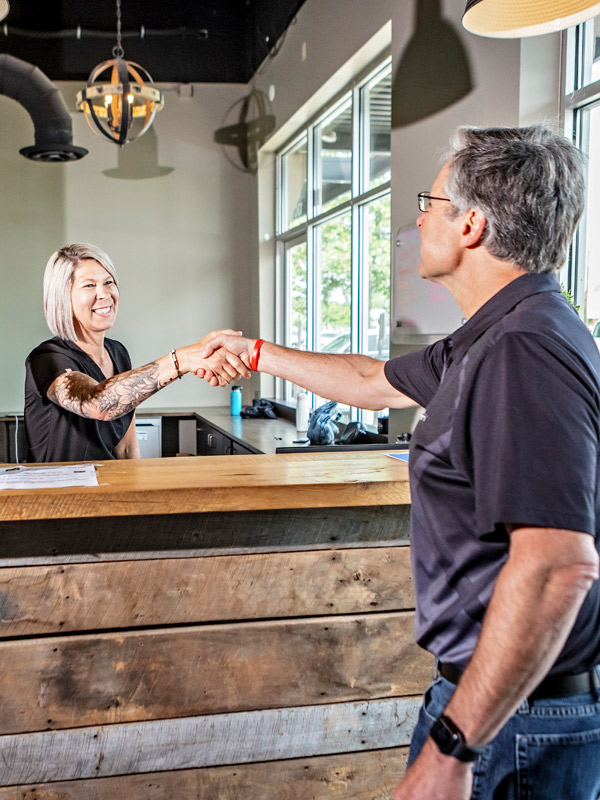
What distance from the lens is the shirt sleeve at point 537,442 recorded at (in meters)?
0.94

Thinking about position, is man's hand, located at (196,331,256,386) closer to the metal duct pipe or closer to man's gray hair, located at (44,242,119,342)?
man's gray hair, located at (44,242,119,342)

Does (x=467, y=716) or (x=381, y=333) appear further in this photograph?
(x=381, y=333)

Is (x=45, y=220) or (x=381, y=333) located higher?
(x=45, y=220)

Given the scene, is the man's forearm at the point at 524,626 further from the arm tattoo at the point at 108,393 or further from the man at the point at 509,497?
the arm tattoo at the point at 108,393

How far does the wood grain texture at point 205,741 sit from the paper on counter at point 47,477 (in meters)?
0.53

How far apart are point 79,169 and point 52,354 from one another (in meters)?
4.90

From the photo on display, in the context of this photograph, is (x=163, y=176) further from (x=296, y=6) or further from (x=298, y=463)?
(x=298, y=463)

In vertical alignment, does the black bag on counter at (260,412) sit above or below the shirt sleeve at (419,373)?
below

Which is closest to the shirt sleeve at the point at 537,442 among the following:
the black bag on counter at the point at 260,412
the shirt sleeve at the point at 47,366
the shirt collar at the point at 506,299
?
the shirt collar at the point at 506,299

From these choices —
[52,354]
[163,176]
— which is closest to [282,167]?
[163,176]

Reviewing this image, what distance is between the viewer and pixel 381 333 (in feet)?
15.4

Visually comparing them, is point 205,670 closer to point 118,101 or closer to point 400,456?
point 400,456

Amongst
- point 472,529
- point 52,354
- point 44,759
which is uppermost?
point 52,354

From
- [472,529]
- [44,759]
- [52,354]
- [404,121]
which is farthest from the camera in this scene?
[404,121]
